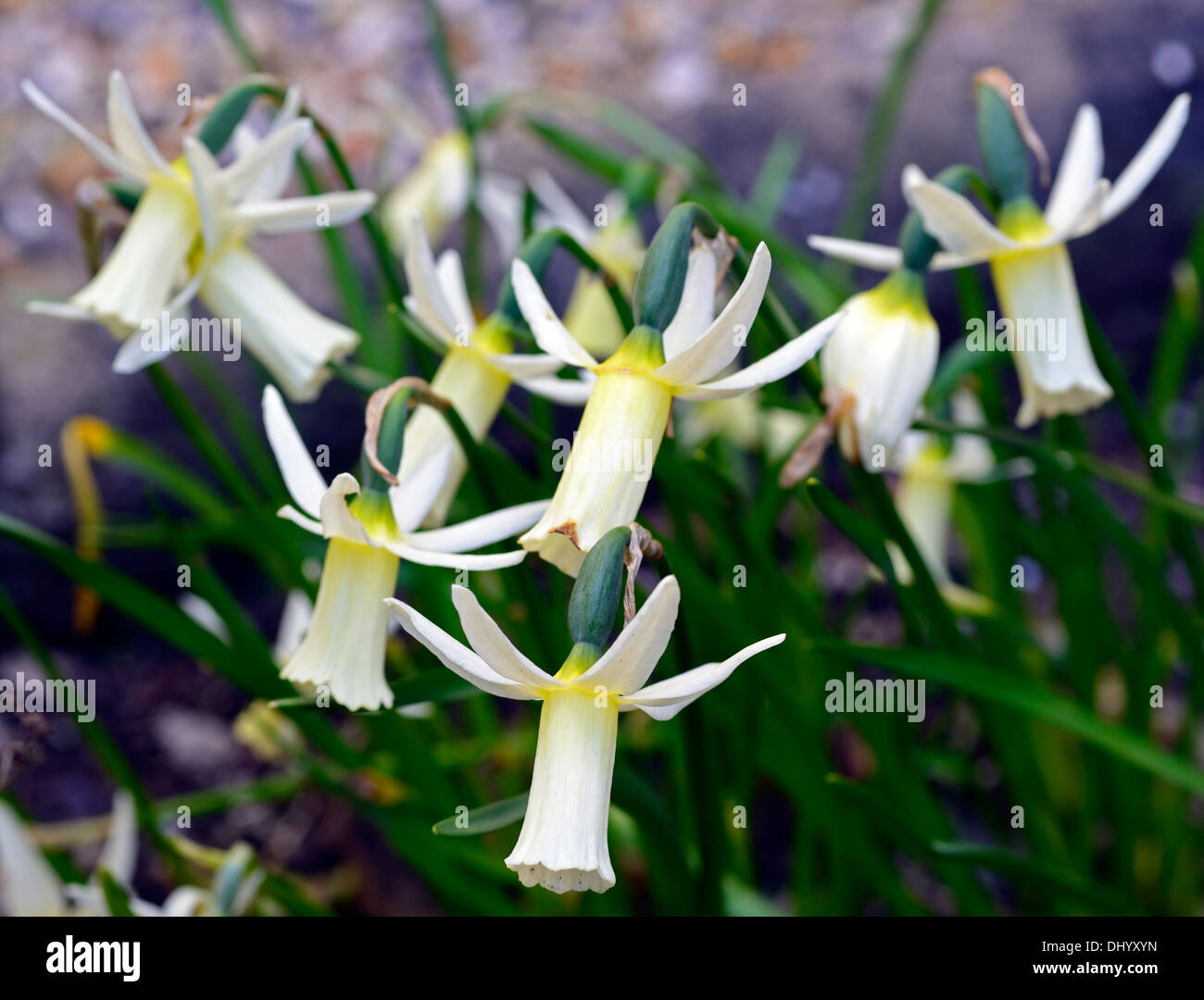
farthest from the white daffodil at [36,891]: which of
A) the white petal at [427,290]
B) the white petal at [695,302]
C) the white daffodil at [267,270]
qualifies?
the white petal at [695,302]

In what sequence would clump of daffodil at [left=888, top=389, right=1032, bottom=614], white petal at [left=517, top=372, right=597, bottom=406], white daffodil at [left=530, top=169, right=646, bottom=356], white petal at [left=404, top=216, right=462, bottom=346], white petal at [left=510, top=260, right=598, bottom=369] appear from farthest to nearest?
clump of daffodil at [left=888, top=389, right=1032, bottom=614]
white daffodil at [left=530, top=169, right=646, bottom=356]
white petal at [left=517, top=372, right=597, bottom=406]
white petal at [left=404, top=216, right=462, bottom=346]
white petal at [left=510, top=260, right=598, bottom=369]

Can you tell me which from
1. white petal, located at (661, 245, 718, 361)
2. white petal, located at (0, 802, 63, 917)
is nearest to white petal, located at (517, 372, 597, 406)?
white petal, located at (661, 245, 718, 361)

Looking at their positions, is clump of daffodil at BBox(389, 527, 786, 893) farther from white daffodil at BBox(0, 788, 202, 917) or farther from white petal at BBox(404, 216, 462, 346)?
white daffodil at BBox(0, 788, 202, 917)

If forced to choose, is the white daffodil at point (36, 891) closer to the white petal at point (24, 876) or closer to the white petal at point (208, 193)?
the white petal at point (24, 876)

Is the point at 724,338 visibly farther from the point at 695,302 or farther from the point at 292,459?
the point at 292,459

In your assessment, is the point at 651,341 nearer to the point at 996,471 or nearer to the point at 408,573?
the point at 408,573

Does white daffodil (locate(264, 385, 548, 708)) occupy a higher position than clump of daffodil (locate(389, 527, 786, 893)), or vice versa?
white daffodil (locate(264, 385, 548, 708))
